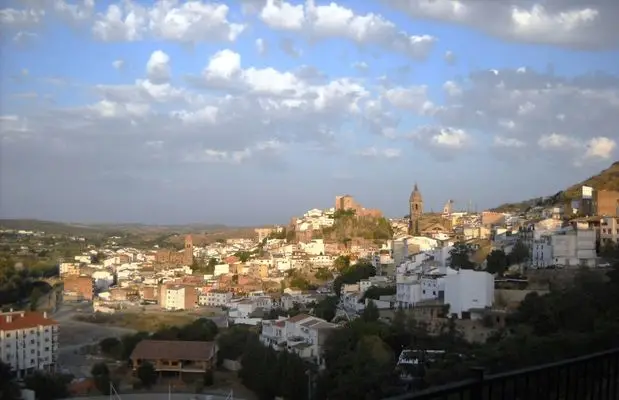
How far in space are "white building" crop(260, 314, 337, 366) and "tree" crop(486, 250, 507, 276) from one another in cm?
622

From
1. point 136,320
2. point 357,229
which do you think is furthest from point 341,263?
point 136,320

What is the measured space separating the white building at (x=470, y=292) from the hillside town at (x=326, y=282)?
24 mm

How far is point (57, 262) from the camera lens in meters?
13.9

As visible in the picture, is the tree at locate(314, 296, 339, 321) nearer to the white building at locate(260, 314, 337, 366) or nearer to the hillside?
the white building at locate(260, 314, 337, 366)

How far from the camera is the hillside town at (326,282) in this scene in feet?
39.0

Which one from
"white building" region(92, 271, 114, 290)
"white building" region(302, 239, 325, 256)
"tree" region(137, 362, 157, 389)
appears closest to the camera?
"tree" region(137, 362, 157, 389)

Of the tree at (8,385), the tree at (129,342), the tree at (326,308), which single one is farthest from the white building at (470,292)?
the tree at (8,385)

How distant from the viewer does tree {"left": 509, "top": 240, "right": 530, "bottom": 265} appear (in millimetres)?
19547

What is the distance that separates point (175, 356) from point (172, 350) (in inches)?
11.7

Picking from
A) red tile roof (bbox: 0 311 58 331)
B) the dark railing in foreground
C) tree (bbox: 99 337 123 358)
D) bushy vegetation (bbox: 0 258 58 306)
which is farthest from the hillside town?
the dark railing in foreground

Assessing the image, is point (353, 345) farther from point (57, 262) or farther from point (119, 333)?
point (57, 262)

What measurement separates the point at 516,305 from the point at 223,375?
21.4 ft

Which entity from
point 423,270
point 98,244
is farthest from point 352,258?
point 98,244

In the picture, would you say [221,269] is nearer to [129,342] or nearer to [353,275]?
[353,275]
